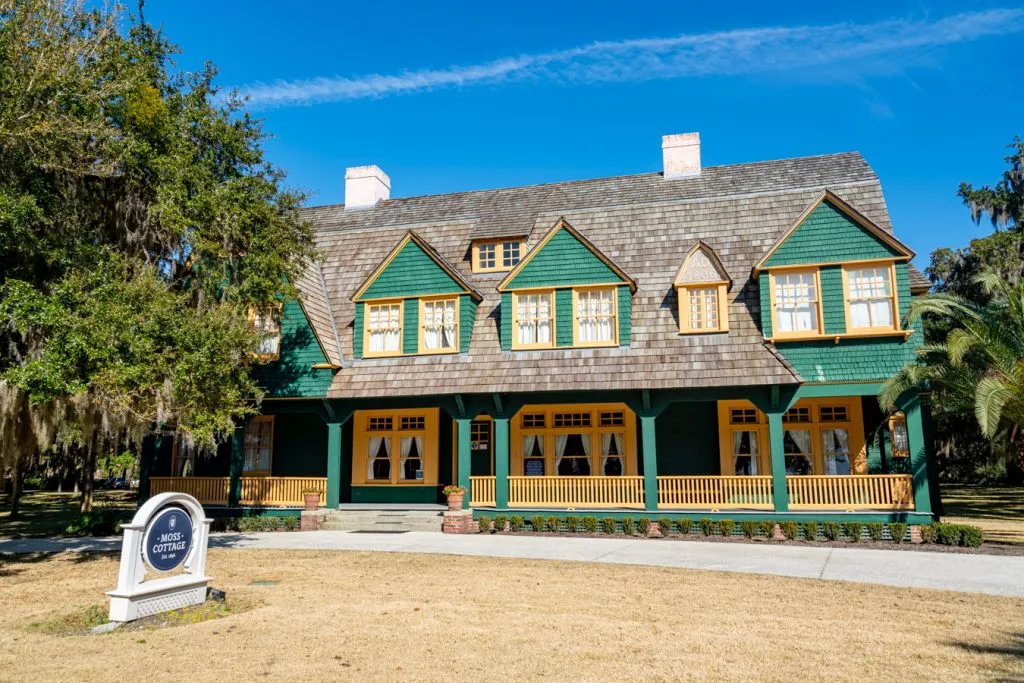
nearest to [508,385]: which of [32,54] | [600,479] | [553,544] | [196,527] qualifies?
[600,479]

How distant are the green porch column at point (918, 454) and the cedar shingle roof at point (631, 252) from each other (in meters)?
2.78

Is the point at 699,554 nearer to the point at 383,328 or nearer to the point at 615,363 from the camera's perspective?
the point at 615,363

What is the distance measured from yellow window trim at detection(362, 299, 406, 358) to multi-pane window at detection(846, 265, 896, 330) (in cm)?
1198

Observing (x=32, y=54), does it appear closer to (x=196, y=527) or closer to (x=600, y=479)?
(x=196, y=527)

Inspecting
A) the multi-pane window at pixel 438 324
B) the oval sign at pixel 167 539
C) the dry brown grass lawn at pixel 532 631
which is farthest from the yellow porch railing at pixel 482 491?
the oval sign at pixel 167 539

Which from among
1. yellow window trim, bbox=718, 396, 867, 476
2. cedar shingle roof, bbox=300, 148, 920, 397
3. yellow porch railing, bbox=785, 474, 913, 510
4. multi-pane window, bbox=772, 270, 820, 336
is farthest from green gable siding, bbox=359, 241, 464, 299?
yellow porch railing, bbox=785, 474, 913, 510

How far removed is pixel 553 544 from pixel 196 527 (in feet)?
28.2

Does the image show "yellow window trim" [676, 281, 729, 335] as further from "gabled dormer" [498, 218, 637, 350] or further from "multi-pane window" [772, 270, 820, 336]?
"gabled dormer" [498, 218, 637, 350]

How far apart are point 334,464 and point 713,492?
10310 mm

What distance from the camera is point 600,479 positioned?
64.3 ft

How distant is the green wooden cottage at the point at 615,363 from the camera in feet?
60.6

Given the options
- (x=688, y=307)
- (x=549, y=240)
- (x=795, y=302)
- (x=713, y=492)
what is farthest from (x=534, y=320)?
(x=795, y=302)

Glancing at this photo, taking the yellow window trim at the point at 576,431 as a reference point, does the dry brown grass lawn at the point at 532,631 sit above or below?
below

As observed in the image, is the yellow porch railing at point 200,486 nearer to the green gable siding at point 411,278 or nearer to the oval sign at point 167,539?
the green gable siding at point 411,278
